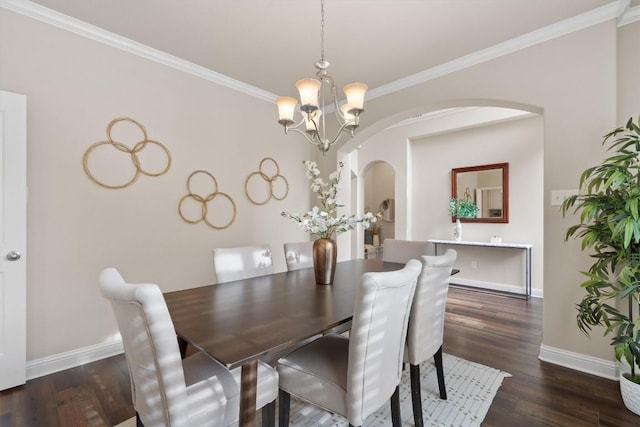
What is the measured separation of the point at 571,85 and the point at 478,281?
322 centimetres

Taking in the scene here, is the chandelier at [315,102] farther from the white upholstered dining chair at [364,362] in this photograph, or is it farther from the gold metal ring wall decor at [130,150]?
the gold metal ring wall decor at [130,150]

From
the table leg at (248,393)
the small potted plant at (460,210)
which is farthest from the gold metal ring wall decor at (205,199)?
the small potted plant at (460,210)

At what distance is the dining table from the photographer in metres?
1.09

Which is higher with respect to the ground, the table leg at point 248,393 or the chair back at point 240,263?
the chair back at point 240,263

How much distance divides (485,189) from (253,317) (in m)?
4.48

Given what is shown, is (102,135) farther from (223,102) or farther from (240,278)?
(240,278)

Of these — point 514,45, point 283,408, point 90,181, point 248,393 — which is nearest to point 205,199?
point 90,181

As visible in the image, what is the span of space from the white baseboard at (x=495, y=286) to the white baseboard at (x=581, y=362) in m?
2.11

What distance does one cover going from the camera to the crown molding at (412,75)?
2.20 meters

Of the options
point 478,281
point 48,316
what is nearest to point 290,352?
point 48,316

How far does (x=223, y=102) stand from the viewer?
333 cm

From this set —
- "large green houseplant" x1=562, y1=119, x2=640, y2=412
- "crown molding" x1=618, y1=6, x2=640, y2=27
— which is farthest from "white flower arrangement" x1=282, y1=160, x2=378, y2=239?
"crown molding" x1=618, y1=6, x2=640, y2=27

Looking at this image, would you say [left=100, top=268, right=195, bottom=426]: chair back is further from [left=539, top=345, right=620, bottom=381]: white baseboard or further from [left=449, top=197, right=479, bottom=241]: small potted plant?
[left=449, top=197, right=479, bottom=241]: small potted plant

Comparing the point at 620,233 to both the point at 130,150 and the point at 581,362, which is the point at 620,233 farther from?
the point at 130,150
